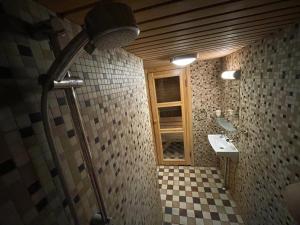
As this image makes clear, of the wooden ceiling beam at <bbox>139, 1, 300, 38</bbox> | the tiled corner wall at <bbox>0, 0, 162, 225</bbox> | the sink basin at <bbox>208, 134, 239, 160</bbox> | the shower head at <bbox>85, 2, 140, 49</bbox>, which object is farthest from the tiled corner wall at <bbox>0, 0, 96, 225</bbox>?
A: the sink basin at <bbox>208, 134, 239, 160</bbox>

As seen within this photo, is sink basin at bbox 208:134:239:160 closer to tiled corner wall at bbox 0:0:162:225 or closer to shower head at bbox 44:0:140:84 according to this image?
tiled corner wall at bbox 0:0:162:225

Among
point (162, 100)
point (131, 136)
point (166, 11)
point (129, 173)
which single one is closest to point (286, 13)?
point (166, 11)

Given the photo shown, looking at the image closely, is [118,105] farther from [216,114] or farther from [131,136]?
[216,114]

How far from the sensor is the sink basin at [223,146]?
209 cm

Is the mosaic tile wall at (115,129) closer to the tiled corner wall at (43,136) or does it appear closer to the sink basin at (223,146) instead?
the tiled corner wall at (43,136)

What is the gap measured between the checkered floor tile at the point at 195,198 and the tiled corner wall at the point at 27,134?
212 centimetres

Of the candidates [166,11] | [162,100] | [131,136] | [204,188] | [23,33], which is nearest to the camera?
[23,33]

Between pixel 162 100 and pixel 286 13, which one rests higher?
pixel 286 13

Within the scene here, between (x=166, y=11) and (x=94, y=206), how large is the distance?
899 mm

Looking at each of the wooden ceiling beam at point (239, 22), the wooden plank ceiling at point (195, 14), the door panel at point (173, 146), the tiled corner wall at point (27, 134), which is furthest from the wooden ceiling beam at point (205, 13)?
the door panel at point (173, 146)

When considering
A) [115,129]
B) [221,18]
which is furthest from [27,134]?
[221,18]

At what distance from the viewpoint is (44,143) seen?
456 mm

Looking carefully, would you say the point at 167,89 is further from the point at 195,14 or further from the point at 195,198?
the point at 195,14

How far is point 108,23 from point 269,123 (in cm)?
150
